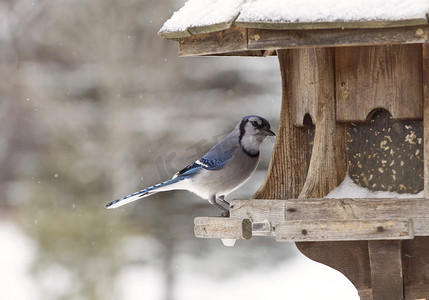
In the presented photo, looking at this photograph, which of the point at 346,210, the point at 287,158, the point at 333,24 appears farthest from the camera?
the point at 287,158

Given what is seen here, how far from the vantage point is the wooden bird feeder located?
10.9 ft

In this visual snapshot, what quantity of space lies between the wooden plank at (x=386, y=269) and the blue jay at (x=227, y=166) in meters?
1.14

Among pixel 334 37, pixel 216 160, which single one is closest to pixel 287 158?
pixel 216 160

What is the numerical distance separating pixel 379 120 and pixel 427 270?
73 cm

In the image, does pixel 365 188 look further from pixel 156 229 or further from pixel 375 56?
pixel 156 229

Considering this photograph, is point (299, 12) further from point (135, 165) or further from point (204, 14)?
point (135, 165)

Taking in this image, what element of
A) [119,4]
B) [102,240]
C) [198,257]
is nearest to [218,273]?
[198,257]

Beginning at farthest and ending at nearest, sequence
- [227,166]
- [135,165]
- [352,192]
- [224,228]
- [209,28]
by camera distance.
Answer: [135,165]
[227,166]
[352,192]
[224,228]
[209,28]

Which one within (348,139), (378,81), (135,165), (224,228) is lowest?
(135,165)

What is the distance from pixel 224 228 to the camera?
147 inches

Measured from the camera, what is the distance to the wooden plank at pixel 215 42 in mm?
3527

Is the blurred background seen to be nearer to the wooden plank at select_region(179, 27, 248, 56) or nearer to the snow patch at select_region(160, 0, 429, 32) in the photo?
the wooden plank at select_region(179, 27, 248, 56)

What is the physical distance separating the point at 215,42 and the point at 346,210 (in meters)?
0.95

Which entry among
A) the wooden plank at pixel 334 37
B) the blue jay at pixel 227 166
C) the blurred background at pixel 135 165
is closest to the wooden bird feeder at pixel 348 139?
the wooden plank at pixel 334 37
